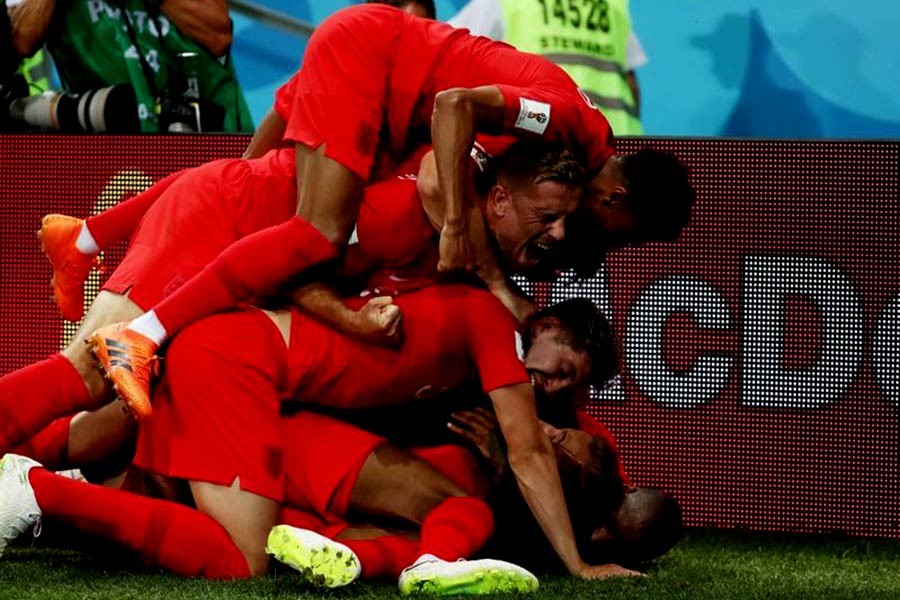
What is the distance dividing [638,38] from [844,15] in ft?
2.72

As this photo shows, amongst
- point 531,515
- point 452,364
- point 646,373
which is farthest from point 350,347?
point 646,373

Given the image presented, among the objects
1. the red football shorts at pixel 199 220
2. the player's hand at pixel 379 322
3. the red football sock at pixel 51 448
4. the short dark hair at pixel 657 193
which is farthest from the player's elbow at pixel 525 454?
the red football sock at pixel 51 448

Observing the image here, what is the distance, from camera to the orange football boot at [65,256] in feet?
16.4

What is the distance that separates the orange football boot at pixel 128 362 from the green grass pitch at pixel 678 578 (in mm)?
415

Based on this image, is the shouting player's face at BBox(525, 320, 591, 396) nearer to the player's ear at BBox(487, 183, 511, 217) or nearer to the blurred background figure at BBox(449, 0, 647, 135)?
the player's ear at BBox(487, 183, 511, 217)

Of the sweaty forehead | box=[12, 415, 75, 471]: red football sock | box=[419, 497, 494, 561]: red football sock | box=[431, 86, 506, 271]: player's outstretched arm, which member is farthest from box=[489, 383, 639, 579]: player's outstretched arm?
box=[12, 415, 75, 471]: red football sock

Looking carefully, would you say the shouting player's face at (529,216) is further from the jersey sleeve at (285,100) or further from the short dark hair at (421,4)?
the short dark hair at (421,4)

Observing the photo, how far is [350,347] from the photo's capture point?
4.29 meters

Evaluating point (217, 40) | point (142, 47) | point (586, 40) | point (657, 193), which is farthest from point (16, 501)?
point (586, 40)

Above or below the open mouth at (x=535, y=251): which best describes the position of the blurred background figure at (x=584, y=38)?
above

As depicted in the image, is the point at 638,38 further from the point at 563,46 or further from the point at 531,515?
the point at 531,515

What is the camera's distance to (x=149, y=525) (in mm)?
3996

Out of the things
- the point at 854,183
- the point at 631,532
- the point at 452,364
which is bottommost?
the point at 631,532

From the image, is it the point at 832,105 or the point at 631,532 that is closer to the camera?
the point at 631,532
